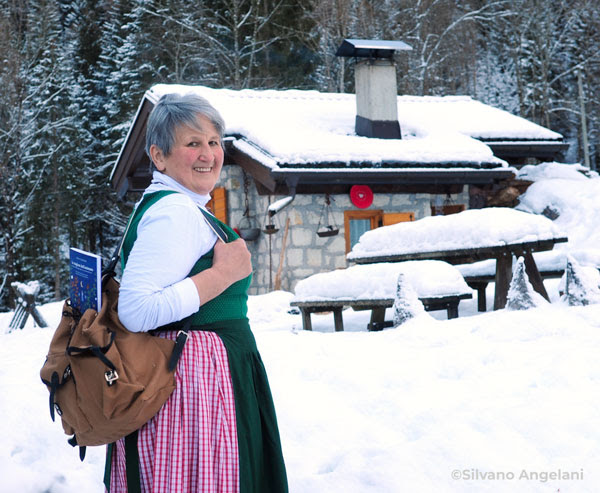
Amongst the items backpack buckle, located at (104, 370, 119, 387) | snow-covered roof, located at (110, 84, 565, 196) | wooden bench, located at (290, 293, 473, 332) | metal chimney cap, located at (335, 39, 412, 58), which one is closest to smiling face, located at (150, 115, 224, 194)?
backpack buckle, located at (104, 370, 119, 387)

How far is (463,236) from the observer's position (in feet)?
23.0

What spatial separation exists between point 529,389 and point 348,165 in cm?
786

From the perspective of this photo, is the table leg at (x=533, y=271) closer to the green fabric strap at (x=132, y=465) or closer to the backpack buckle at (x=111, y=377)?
the green fabric strap at (x=132, y=465)

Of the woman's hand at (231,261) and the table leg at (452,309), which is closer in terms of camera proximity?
the woman's hand at (231,261)

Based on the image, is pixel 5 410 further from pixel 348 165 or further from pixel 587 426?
pixel 348 165

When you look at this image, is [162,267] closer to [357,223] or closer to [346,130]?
[357,223]

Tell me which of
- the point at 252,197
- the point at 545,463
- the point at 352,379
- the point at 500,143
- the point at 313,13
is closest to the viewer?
the point at 545,463

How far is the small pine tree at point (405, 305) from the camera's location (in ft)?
18.7

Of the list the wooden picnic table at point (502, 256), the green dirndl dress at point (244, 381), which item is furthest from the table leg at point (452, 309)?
the green dirndl dress at point (244, 381)

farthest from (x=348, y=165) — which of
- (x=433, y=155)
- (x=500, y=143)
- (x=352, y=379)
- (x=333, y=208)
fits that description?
(x=352, y=379)

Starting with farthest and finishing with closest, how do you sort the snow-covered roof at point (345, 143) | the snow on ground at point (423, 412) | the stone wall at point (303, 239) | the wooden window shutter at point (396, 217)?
the wooden window shutter at point (396, 217), the stone wall at point (303, 239), the snow-covered roof at point (345, 143), the snow on ground at point (423, 412)

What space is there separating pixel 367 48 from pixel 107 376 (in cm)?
1163

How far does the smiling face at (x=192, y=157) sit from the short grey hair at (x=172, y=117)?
12mm

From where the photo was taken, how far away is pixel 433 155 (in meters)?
11.8
